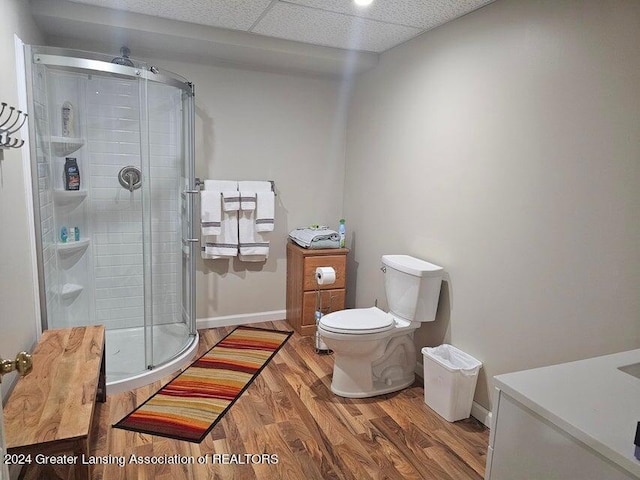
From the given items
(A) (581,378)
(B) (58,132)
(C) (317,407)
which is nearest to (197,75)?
(B) (58,132)

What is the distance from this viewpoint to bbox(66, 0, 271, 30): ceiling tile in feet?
7.95

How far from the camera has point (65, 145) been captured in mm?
2727

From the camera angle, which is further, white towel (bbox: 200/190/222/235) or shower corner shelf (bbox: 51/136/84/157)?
white towel (bbox: 200/190/222/235)

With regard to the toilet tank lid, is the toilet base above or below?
below

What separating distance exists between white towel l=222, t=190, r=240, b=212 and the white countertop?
2.60 meters

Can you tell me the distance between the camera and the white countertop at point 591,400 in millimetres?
962

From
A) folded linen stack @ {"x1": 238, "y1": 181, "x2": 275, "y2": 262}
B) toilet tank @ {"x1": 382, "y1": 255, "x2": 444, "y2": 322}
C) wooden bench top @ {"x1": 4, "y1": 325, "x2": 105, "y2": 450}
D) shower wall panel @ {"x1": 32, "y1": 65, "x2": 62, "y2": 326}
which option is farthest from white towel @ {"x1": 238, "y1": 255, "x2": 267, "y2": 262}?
wooden bench top @ {"x1": 4, "y1": 325, "x2": 105, "y2": 450}

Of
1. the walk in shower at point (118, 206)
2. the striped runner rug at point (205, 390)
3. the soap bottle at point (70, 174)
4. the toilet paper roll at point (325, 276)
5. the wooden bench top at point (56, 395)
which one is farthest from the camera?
the toilet paper roll at point (325, 276)

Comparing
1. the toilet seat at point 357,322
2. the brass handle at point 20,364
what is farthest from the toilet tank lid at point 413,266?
the brass handle at point 20,364

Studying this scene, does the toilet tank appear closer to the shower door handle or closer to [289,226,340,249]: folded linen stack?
[289,226,340,249]: folded linen stack

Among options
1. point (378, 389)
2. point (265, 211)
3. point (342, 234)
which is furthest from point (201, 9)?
point (378, 389)

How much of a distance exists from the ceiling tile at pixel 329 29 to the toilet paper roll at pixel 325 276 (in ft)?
5.52

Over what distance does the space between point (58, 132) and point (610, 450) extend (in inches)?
121

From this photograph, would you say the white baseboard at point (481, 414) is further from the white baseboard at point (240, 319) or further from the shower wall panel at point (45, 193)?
the shower wall panel at point (45, 193)
